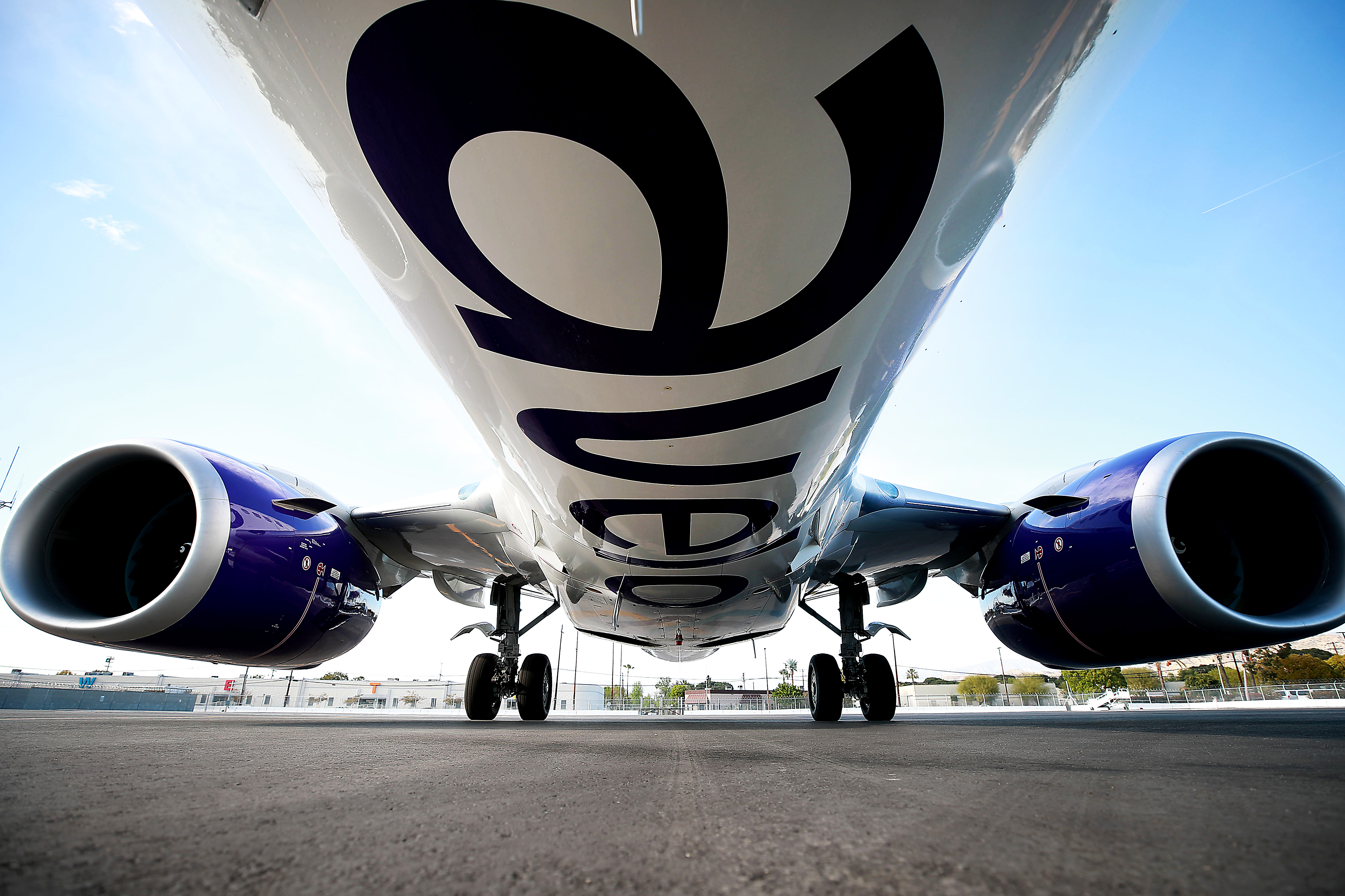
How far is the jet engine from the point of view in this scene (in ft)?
11.9

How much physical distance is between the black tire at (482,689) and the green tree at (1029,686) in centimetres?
4285

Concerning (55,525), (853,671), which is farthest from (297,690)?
(853,671)

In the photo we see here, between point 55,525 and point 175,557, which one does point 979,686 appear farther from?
point 55,525

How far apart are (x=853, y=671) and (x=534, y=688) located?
3.42m

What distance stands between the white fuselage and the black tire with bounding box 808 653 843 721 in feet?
16.5

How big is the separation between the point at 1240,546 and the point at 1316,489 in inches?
22.1

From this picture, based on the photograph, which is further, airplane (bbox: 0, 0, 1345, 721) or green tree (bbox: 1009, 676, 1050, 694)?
green tree (bbox: 1009, 676, 1050, 694)

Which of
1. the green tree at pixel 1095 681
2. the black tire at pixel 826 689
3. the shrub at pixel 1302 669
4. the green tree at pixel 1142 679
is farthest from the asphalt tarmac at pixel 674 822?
the green tree at pixel 1142 679

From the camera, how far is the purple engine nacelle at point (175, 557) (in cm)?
383

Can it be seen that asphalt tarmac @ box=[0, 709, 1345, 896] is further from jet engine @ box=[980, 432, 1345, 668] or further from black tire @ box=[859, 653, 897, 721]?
black tire @ box=[859, 653, 897, 721]

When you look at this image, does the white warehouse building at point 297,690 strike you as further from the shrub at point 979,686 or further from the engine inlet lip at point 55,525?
the shrub at point 979,686

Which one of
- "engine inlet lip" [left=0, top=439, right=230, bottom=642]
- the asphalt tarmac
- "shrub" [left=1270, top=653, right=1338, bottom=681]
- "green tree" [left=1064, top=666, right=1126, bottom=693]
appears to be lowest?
"green tree" [left=1064, top=666, right=1126, bottom=693]

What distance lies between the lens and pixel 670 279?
156 centimetres

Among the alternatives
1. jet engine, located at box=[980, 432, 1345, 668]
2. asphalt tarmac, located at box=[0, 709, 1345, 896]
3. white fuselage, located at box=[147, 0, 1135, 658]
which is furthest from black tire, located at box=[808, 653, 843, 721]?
white fuselage, located at box=[147, 0, 1135, 658]
